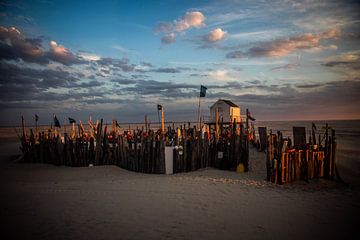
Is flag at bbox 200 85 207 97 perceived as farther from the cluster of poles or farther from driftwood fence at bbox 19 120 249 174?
driftwood fence at bbox 19 120 249 174

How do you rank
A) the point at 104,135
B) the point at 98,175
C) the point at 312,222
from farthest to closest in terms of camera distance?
the point at 104,135, the point at 98,175, the point at 312,222

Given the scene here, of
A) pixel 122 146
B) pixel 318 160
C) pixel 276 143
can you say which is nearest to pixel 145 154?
pixel 122 146

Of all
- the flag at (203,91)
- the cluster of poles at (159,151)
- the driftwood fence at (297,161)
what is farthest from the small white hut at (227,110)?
the driftwood fence at (297,161)

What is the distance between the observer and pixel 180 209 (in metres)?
6.17

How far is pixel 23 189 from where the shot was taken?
26.1 feet

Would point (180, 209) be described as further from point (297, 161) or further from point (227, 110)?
point (227, 110)

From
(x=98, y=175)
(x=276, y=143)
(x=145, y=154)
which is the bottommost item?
(x=98, y=175)

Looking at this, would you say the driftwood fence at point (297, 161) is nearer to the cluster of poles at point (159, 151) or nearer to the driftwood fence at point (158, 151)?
the cluster of poles at point (159, 151)

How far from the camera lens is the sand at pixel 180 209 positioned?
4.93 metres

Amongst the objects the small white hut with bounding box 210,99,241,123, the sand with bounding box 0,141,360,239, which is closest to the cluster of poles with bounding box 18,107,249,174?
the sand with bounding box 0,141,360,239

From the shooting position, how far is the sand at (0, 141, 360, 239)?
4926 mm

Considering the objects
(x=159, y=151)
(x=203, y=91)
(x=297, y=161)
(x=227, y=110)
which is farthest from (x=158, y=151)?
(x=227, y=110)

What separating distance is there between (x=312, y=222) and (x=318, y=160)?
178 inches

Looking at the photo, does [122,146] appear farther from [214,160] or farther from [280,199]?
[280,199]
